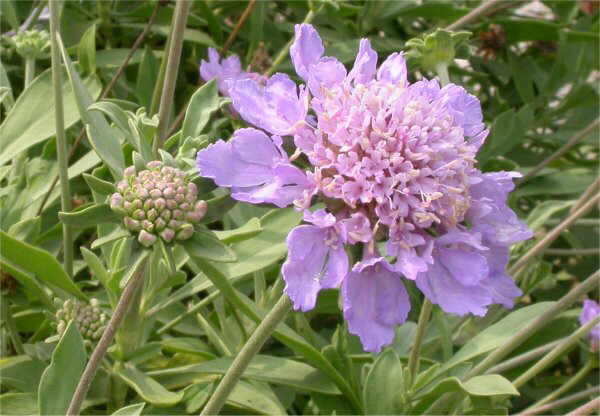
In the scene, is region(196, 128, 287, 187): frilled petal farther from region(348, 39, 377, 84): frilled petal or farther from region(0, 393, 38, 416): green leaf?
region(0, 393, 38, 416): green leaf

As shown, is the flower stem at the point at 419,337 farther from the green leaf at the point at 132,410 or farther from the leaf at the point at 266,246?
the green leaf at the point at 132,410

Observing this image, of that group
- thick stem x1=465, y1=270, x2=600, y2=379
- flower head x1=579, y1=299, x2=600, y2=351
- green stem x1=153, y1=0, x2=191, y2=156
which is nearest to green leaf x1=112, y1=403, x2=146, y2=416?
green stem x1=153, y1=0, x2=191, y2=156

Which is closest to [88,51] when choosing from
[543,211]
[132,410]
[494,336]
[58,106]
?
[58,106]

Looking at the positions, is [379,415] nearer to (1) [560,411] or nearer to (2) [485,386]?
(2) [485,386]

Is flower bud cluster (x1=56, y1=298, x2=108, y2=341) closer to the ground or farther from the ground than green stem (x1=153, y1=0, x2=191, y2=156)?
closer to the ground

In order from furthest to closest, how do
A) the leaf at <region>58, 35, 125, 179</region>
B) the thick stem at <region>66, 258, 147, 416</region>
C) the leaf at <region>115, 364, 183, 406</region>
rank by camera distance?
1. the leaf at <region>115, 364, 183, 406</region>
2. the leaf at <region>58, 35, 125, 179</region>
3. the thick stem at <region>66, 258, 147, 416</region>

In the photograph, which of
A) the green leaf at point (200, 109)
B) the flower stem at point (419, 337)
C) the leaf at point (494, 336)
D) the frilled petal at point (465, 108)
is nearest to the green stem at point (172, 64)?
the green leaf at point (200, 109)

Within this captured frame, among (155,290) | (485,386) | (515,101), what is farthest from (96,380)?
(515,101)
